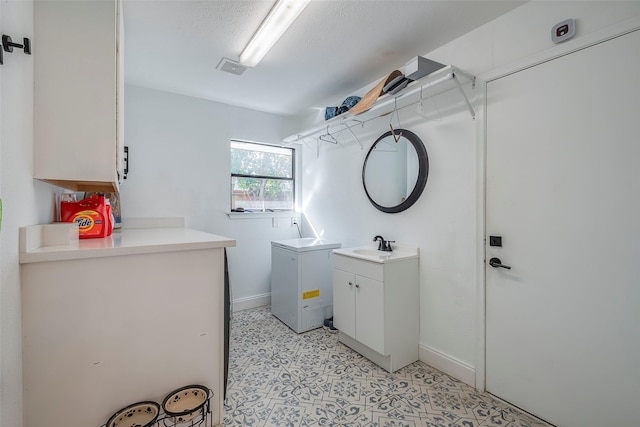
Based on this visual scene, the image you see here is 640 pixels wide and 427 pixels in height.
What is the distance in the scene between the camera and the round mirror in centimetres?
240

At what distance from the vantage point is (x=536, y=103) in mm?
1728

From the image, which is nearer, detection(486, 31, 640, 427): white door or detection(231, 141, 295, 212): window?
detection(486, 31, 640, 427): white door

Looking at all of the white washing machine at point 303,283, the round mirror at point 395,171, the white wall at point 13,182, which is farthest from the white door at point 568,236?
the white wall at point 13,182

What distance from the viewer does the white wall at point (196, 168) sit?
3014mm

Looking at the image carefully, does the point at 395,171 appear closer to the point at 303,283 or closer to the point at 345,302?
the point at 345,302

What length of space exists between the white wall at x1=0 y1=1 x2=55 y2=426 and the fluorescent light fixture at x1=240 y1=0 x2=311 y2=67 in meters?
1.19

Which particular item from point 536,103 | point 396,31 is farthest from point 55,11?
point 536,103

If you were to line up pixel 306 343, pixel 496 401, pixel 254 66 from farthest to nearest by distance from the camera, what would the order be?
pixel 306 343 → pixel 254 66 → pixel 496 401

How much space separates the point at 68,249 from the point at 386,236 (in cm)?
232

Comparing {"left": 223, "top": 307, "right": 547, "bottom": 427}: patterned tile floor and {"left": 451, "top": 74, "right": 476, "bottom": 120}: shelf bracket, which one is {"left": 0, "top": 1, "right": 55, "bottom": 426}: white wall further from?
{"left": 451, "top": 74, "right": 476, "bottom": 120}: shelf bracket

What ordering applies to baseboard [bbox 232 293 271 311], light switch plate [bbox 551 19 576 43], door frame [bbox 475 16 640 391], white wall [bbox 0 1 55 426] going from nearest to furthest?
white wall [bbox 0 1 55 426] < light switch plate [bbox 551 19 576 43] < door frame [bbox 475 16 640 391] < baseboard [bbox 232 293 271 311]

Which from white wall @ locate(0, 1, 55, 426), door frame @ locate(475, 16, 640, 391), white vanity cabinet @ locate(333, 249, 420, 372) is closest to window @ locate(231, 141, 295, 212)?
white vanity cabinet @ locate(333, 249, 420, 372)

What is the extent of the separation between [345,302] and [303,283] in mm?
558

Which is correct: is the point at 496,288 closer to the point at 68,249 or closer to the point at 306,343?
the point at 306,343
